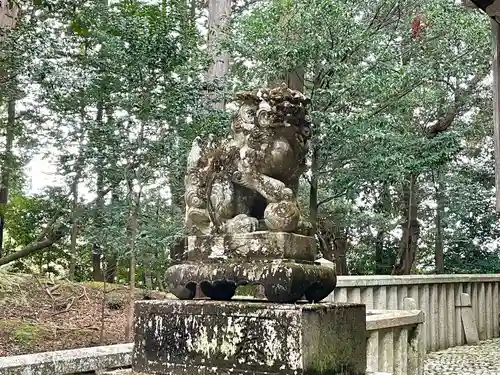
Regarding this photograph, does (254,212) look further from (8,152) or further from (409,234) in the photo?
(409,234)

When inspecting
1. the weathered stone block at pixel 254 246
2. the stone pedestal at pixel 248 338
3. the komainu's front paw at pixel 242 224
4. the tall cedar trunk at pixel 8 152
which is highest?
the tall cedar trunk at pixel 8 152

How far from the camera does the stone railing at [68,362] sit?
2.67 m

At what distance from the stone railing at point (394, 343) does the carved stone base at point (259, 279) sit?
2.05 m

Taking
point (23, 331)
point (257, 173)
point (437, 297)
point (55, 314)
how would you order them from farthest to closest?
point (437, 297), point (55, 314), point (23, 331), point (257, 173)

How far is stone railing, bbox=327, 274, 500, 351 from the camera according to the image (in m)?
6.66

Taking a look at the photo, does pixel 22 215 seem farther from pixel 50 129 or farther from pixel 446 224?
pixel 446 224

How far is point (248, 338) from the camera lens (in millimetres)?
2326

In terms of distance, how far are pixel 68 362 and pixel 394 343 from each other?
2916 mm

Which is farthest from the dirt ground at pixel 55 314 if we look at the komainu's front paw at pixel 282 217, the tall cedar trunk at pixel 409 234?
the tall cedar trunk at pixel 409 234

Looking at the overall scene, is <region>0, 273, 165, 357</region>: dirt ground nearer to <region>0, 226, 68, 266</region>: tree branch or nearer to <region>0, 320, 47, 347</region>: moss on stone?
<region>0, 320, 47, 347</region>: moss on stone

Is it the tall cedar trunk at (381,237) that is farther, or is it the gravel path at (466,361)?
the tall cedar trunk at (381,237)

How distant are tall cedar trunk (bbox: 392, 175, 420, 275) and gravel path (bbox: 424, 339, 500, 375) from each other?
408 cm

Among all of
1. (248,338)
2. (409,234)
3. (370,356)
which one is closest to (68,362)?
(248,338)

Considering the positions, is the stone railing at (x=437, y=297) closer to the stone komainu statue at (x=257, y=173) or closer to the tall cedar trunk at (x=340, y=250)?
the stone komainu statue at (x=257, y=173)
